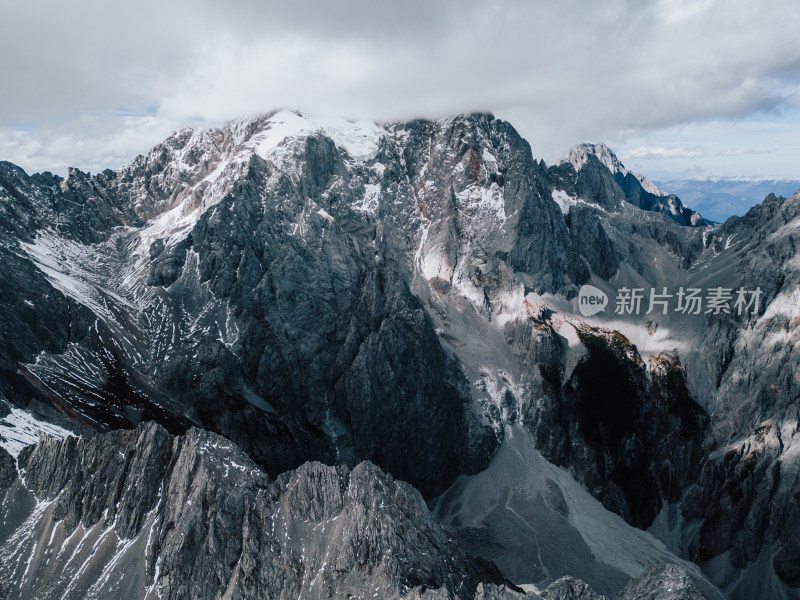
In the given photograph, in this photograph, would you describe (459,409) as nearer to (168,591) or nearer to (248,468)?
(248,468)

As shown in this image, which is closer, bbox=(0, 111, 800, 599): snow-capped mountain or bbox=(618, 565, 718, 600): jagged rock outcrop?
bbox=(618, 565, 718, 600): jagged rock outcrop

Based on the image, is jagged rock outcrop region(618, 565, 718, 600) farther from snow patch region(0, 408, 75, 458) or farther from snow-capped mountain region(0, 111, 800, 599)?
snow patch region(0, 408, 75, 458)

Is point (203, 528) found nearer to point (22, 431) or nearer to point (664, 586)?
point (22, 431)

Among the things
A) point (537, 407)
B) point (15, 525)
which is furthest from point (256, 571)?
point (537, 407)

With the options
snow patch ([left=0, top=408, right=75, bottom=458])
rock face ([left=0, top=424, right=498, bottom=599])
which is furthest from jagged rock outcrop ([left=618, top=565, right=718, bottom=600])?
snow patch ([left=0, top=408, right=75, bottom=458])

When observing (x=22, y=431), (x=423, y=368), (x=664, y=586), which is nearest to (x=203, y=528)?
(x=22, y=431)
